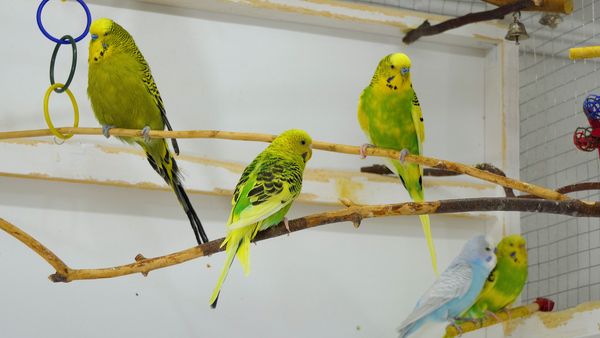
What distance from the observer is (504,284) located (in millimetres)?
2422

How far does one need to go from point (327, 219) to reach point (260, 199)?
0.16 meters

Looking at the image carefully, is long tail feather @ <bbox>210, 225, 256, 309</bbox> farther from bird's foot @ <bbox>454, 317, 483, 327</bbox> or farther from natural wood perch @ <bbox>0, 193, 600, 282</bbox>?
bird's foot @ <bbox>454, 317, 483, 327</bbox>

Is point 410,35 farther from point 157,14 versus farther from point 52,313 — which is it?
point 52,313

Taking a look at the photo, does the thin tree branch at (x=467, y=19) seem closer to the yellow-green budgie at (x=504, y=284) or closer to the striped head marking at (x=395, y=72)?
the striped head marking at (x=395, y=72)

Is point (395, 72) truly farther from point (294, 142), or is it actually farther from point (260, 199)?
point (260, 199)

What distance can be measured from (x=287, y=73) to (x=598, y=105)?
39.0 inches

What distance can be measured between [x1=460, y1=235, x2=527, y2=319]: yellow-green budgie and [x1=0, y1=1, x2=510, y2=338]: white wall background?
0.27m

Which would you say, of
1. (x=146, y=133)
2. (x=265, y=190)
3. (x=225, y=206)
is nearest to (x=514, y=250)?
(x=225, y=206)

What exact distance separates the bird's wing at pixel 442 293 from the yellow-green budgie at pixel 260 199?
63cm

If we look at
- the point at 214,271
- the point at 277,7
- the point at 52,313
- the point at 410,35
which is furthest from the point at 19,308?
the point at 410,35

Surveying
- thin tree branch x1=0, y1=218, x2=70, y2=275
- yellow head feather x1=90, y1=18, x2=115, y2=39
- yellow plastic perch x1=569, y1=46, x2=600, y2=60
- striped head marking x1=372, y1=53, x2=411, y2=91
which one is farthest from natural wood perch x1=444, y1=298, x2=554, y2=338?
yellow head feather x1=90, y1=18, x2=115, y2=39

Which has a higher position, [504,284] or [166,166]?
[166,166]

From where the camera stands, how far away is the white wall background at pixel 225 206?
7.56ft

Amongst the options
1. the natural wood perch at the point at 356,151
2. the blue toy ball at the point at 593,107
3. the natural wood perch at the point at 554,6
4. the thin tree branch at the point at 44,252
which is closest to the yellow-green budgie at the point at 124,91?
the natural wood perch at the point at 356,151
